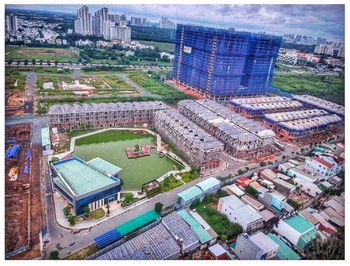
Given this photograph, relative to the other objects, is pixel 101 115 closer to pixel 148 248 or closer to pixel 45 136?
pixel 45 136

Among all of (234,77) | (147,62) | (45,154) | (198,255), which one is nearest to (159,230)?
(198,255)

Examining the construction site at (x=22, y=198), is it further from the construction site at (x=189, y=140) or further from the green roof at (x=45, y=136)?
the construction site at (x=189, y=140)

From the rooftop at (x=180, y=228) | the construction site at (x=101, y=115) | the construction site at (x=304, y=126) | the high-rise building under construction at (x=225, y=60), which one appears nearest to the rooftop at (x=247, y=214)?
the rooftop at (x=180, y=228)

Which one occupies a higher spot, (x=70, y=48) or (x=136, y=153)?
(x=70, y=48)

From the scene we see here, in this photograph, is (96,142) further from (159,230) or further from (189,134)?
(159,230)

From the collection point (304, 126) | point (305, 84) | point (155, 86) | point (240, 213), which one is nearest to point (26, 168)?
point (240, 213)

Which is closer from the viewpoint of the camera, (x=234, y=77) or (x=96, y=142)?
(x=96, y=142)
